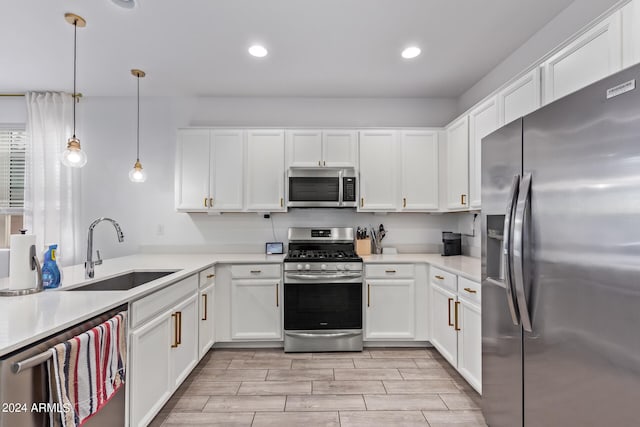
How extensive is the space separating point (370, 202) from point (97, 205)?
3.15 m

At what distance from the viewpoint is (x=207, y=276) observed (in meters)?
2.91

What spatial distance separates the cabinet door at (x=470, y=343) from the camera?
2.20m

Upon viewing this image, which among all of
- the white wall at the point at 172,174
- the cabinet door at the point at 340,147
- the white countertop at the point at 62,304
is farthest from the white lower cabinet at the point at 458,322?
the cabinet door at the point at 340,147

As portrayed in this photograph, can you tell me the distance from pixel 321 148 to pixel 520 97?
188 centimetres

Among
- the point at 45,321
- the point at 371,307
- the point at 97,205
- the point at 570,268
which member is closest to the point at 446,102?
the point at 371,307

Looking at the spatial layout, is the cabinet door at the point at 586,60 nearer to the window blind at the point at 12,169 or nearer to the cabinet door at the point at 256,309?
the cabinet door at the point at 256,309

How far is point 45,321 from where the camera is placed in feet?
3.99

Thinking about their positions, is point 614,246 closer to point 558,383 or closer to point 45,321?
point 558,383

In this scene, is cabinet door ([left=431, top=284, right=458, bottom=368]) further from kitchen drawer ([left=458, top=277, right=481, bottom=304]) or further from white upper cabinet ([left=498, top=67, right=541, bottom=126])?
white upper cabinet ([left=498, top=67, right=541, bottom=126])

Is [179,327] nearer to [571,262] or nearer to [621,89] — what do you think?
[571,262]

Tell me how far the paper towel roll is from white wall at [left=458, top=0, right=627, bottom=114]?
292 centimetres

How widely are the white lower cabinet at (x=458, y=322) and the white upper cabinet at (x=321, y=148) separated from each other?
58.4 inches

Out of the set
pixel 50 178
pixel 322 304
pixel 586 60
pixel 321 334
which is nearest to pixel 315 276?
pixel 322 304

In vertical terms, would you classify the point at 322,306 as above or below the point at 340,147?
below
